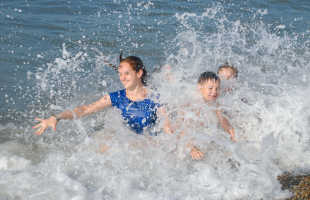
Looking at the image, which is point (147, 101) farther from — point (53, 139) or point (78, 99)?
point (78, 99)

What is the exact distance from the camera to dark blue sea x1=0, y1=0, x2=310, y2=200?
425 cm

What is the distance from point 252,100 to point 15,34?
5.75 metres

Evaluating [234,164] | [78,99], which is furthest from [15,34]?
[234,164]

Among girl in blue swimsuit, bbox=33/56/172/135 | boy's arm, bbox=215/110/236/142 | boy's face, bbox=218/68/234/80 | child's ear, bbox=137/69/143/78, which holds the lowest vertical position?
boy's arm, bbox=215/110/236/142

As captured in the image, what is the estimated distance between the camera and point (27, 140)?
536 centimetres

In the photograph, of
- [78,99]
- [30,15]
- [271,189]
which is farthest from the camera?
[30,15]

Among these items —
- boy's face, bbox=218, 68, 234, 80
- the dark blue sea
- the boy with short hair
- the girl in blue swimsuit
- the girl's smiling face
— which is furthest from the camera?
boy's face, bbox=218, 68, 234, 80

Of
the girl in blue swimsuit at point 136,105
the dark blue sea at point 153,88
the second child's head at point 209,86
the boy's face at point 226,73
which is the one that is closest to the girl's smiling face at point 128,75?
the girl in blue swimsuit at point 136,105

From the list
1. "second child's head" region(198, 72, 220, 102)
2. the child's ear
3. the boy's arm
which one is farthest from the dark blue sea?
the child's ear

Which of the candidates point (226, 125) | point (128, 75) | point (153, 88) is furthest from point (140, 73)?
point (226, 125)

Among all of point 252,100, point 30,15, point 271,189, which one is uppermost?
point 30,15

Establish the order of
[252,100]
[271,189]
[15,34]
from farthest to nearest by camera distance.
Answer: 1. [15,34]
2. [252,100]
3. [271,189]

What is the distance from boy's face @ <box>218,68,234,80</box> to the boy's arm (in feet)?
3.12

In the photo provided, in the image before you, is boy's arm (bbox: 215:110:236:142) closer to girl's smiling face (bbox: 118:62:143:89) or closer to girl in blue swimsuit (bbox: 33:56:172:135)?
girl in blue swimsuit (bbox: 33:56:172:135)
